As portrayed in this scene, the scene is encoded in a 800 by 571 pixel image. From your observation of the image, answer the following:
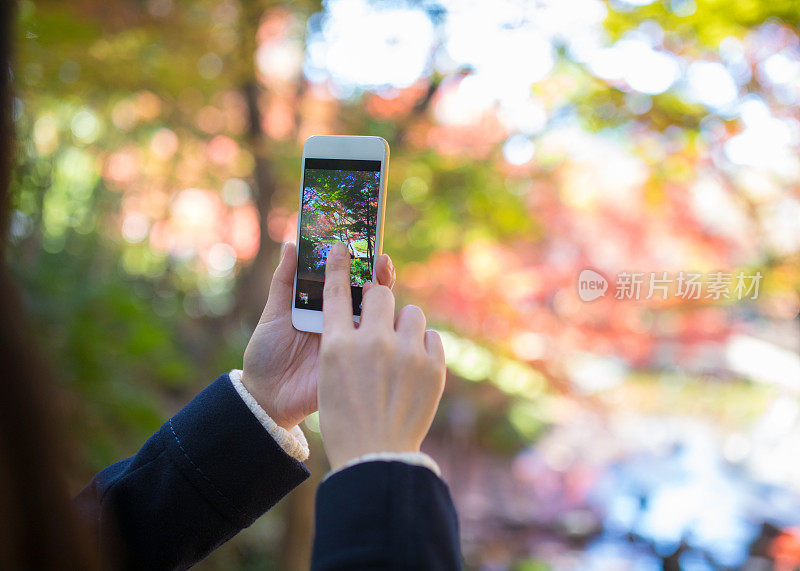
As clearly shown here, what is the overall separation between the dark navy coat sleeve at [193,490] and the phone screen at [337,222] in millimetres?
134

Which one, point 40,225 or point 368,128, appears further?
point 40,225

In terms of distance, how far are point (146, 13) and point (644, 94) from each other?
128cm

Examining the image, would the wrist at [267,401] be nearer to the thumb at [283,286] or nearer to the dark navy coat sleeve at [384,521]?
the thumb at [283,286]

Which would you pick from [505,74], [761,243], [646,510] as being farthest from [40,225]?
[646,510]

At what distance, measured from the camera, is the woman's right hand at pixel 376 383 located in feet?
1.17

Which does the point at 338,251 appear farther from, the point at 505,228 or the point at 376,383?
the point at 505,228

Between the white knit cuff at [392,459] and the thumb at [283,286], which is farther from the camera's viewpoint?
the thumb at [283,286]

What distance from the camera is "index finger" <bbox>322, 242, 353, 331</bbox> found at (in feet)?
1.32

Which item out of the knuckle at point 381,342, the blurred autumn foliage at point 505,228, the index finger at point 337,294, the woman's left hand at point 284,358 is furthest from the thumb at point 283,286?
the blurred autumn foliage at point 505,228

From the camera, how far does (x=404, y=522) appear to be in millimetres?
320

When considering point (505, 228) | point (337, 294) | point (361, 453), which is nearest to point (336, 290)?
point (337, 294)

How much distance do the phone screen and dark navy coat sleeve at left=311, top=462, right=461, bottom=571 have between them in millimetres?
237

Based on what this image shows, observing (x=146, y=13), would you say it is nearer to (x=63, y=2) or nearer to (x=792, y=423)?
(x=63, y=2)

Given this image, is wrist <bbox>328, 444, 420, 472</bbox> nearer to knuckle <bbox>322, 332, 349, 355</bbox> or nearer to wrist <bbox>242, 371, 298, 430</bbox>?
knuckle <bbox>322, 332, 349, 355</bbox>
